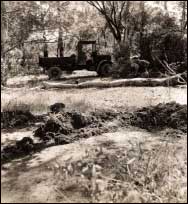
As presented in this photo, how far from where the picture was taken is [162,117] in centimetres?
969

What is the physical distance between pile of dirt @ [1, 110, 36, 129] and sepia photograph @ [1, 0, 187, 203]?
2 cm

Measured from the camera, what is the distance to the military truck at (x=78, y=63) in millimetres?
19766

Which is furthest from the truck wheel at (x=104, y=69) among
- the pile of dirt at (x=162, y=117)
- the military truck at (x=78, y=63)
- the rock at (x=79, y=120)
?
the rock at (x=79, y=120)

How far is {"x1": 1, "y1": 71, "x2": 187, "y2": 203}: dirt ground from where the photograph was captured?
17.3 feet

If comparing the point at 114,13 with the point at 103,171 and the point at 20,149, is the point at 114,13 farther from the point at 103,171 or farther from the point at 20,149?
the point at 103,171

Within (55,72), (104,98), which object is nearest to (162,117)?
(104,98)

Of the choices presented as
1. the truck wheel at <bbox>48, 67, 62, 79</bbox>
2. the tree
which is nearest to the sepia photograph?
the truck wheel at <bbox>48, 67, 62, 79</bbox>

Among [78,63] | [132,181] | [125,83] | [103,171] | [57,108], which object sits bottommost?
[103,171]

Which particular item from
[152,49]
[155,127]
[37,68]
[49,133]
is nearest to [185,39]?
[152,49]

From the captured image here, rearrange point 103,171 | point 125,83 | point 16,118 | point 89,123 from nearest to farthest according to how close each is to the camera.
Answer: point 103,171
point 89,123
point 16,118
point 125,83

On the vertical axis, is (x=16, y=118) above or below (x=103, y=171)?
above

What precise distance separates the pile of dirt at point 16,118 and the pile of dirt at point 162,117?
91.3 inches

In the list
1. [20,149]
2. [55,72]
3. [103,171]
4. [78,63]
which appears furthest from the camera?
[78,63]

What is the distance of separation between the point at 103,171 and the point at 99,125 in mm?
3038
